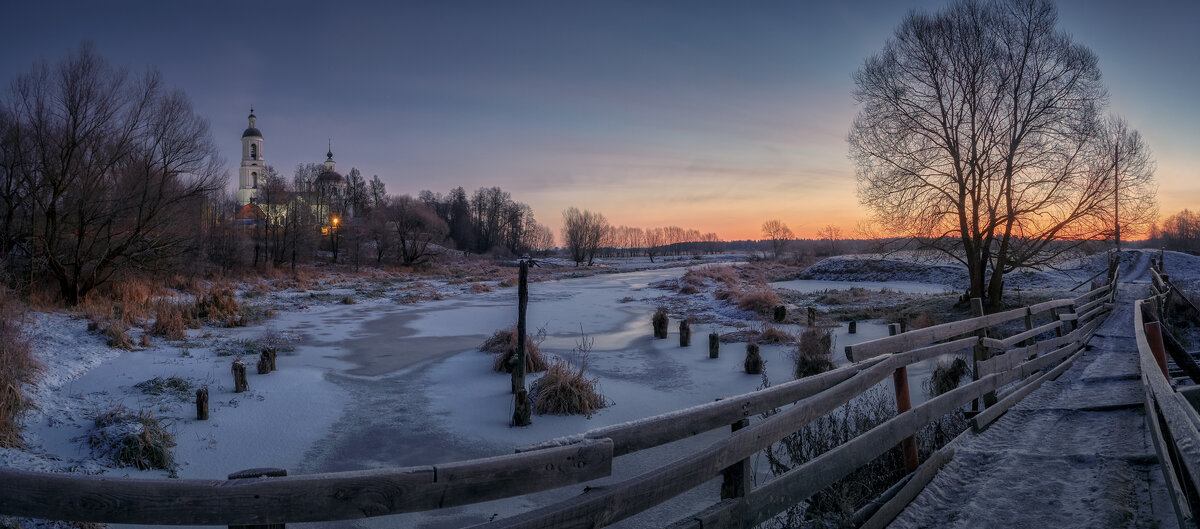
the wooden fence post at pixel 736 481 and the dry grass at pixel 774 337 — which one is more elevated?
the wooden fence post at pixel 736 481

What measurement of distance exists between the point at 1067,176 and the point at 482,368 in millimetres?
16124

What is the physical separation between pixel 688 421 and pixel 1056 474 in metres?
3.13

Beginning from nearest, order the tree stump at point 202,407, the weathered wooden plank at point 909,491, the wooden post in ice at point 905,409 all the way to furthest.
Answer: the weathered wooden plank at point 909,491 → the wooden post in ice at point 905,409 → the tree stump at point 202,407

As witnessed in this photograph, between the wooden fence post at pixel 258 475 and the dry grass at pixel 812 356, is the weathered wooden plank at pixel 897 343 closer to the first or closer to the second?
the wooden fence post at pixel 258 475

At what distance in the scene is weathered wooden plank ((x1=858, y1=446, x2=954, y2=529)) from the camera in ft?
11.6

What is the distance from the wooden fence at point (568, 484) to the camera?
1821 mm

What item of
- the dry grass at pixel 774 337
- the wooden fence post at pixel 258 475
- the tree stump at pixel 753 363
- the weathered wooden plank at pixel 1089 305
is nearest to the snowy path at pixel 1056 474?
the wooden fence post at pixel 258 475

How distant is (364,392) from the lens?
1052 centimetres

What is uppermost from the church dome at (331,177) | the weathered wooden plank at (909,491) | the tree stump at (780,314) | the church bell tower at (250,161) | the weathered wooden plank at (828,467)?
the church bell tower at (250,161)

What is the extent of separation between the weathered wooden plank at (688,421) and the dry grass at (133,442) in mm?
6500

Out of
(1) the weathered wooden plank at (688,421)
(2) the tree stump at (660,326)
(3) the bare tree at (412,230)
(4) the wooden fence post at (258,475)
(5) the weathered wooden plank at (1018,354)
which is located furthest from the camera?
(3) the bare tree at (412,230)

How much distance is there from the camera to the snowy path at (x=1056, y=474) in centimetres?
341

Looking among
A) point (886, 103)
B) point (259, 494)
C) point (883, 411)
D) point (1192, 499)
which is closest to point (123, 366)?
point (259, 494)

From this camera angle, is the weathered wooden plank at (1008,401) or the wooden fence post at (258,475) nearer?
the wooden fence post at (258,475)
